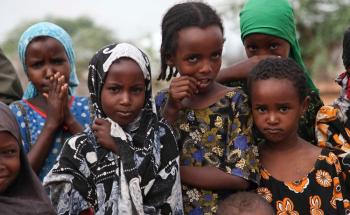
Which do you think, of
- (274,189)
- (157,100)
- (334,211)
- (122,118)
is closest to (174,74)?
(157,100)

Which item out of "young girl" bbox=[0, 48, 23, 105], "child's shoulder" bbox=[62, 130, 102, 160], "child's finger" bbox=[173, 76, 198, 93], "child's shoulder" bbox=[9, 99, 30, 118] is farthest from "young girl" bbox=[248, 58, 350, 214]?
"young girl" bbox=[0, 48, 23, 105]

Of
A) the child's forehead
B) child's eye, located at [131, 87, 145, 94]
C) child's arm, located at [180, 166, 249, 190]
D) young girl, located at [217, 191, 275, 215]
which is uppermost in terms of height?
the child's forehead

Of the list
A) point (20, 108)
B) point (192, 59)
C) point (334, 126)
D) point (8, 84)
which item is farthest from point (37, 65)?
point (334, 126)

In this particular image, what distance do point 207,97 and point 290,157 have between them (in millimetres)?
556

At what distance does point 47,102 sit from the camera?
4031mm

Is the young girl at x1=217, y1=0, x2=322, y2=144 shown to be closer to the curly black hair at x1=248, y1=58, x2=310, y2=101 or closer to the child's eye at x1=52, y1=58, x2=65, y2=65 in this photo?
the curly black hair at x1=248, y1=58, x2=310, y2=101

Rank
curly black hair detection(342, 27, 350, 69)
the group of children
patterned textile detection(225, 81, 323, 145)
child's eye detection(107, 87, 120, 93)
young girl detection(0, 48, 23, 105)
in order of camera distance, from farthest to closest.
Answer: young girl detection(0, 48, 23, 105) → patterned textile detection(225, 81, 323, 145) → curly black hair detection(342, 27, 350, 69) → child's eye detection(107, 87, 120, 93) → the group of children

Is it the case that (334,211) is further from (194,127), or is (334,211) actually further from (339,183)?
(194,127)

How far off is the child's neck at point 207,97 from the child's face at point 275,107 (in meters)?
0.19

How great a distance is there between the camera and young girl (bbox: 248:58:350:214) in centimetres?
339

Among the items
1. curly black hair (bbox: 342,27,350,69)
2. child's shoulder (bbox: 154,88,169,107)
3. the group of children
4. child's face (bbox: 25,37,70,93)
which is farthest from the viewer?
child's face (bbox: 25,37,70,93)

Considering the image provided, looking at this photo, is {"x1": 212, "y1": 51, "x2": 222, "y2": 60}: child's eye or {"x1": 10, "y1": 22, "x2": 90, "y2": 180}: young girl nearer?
{"x1": 212, "y1": 51, "x2": 222, "y2": 60}: child's eye

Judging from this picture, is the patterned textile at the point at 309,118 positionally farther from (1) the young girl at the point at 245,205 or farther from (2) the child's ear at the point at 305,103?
(1) the young girl at the point at 245,205

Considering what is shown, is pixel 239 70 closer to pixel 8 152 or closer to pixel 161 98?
pixel 161 98
